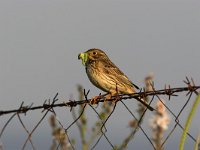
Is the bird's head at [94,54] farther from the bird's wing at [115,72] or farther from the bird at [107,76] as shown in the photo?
the bird's wing at [115,72]

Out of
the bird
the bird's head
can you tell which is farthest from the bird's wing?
the bird's head

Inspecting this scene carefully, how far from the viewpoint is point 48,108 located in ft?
21.8

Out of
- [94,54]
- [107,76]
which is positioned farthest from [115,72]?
[94,54]

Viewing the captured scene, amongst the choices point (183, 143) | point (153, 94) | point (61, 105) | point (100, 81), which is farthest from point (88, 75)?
point (183, 143)

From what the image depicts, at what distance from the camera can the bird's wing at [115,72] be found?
11854mm

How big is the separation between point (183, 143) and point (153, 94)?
0.98m

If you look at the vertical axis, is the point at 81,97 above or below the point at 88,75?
below

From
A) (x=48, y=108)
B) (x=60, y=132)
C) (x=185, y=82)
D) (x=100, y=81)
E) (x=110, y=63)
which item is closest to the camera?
(x=185, y=82)

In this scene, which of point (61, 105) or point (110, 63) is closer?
point (61, 105)

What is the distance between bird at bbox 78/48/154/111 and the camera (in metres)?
11.4

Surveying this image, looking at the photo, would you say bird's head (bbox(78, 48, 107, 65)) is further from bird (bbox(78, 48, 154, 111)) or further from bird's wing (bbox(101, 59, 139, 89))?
bird's wing (bbox(101, 59, 139, 89))

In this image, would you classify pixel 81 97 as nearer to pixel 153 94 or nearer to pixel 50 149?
pixel 50 149

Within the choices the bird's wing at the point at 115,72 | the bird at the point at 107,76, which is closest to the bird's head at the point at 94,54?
the bird at the point at 107,76

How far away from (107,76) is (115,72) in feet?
1.59
